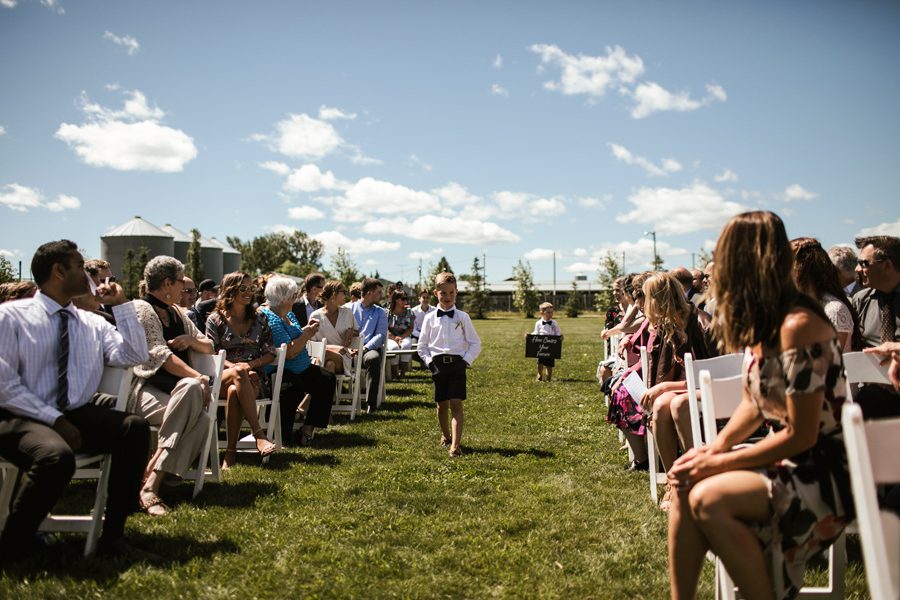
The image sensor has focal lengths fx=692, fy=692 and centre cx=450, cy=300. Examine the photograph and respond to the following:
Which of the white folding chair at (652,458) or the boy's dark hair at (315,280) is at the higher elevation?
the boy's dark hair at (315,280)

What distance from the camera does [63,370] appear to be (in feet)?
14.5

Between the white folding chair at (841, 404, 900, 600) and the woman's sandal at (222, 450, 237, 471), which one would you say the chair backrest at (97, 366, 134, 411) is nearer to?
the woman's sandal at (222, 450, 237, 471)

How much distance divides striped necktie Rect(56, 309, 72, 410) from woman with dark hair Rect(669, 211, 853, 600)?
373cm

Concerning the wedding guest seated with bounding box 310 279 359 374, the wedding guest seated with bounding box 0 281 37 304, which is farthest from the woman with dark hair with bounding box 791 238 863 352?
the wedding guest seated with bounding box 310 279 359 374

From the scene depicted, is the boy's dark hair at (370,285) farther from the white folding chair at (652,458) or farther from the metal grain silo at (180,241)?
the metal grain silo at (180,241)

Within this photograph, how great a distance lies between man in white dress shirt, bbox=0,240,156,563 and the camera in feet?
13.1

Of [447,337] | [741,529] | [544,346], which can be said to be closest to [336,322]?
[447,337]

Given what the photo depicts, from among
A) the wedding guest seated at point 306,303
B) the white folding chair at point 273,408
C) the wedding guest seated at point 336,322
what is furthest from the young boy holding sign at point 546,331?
the white folding chair at point 273,408

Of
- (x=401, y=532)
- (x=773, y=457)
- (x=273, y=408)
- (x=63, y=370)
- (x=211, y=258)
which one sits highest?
(x=211, y=258)

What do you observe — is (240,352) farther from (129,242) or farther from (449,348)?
(129,242)

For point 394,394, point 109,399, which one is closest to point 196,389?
point 109,399

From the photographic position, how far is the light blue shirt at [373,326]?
1131 cm

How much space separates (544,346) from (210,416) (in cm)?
952

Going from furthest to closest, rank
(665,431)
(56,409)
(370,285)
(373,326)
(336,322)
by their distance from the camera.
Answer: (373,326) < (370,285) < (336,322) < (665,431) < (56,409)
